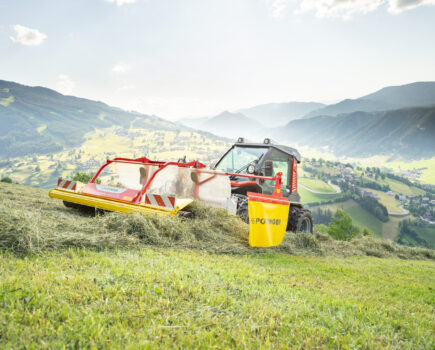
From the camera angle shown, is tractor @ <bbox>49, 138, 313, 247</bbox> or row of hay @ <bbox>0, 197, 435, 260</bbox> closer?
row of hay @ <bbox>0, 197, 435, 260</bbox>

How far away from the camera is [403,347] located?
2303 mm

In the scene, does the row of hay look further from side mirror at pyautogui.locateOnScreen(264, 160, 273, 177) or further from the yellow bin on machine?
side mirror at pyautogui.locateOnScreen(264, 160, 273, 177)

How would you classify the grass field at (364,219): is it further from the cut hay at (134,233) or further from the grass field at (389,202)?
the cut hay at (134,233)

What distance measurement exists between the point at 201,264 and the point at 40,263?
186 centimetres

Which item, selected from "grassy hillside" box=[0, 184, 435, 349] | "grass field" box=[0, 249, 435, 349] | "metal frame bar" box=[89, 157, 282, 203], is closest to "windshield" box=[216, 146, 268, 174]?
"metal frame bar" box=[89, 157, 282, 203]

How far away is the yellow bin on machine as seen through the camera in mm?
5020

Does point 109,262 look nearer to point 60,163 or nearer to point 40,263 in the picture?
point 40,263

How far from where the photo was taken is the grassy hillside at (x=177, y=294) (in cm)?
200

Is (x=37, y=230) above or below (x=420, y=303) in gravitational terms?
above

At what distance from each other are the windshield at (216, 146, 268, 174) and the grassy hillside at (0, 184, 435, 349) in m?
3.00

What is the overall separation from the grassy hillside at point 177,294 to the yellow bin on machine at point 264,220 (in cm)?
26

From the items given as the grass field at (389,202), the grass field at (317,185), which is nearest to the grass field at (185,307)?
the grass field at (317,185)

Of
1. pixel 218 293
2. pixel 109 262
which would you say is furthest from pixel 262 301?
pixel 109 262

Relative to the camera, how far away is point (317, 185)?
126000 mm
